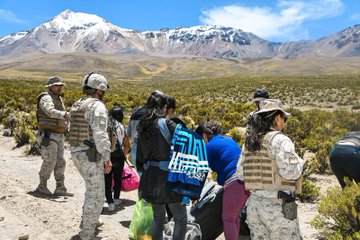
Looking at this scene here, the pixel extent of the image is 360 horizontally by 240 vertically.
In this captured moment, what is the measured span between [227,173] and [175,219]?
2.52 ft

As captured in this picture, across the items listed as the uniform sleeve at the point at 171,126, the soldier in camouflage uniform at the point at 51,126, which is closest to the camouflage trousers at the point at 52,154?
the soldier in camouflage uniform at the point at 51,126

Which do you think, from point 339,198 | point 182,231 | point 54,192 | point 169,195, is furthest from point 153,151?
point 54,192

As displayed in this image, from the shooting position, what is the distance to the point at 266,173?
3.45 metres

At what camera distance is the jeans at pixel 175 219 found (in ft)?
13.4

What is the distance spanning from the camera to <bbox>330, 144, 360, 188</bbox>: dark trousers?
4.92 meters

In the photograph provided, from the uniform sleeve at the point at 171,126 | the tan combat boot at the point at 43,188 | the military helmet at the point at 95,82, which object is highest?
the military helmet at the point at 95,82

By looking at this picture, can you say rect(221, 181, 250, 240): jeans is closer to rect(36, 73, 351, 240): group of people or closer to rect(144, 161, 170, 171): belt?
rect(36, 73, 351, 240): group of people

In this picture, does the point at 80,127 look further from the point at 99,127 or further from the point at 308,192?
the point at 308,192

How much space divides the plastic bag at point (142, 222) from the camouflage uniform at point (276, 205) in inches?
65.2

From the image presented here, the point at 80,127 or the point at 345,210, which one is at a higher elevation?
the point at 80,127

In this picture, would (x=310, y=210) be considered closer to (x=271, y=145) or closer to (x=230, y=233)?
(x=230, y=233)

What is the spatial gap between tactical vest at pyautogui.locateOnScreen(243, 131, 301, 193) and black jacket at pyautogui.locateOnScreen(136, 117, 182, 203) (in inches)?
33.3

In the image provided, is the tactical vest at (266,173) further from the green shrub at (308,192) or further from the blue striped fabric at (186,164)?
the green shrub at (308,192)

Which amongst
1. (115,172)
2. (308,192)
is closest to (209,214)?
(115,172)
